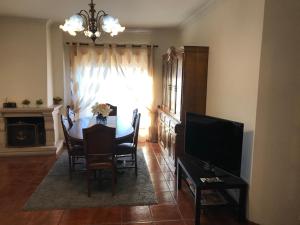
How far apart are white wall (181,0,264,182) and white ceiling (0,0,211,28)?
1.60 ft

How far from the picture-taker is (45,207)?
2.95 m

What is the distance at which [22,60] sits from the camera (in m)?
4.88

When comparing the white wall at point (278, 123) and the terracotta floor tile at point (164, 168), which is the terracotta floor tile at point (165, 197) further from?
the white wall at point (278, 123)

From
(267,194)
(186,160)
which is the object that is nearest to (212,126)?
(186,160)

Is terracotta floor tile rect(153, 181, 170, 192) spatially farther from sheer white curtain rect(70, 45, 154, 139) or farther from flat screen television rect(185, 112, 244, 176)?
sheer white curtain rect(70, 45, 154, 139)

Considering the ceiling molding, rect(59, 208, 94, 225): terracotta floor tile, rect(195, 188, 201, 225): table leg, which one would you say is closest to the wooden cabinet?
the ceiling molding

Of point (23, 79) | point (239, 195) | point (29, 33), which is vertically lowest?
point (239, 195)

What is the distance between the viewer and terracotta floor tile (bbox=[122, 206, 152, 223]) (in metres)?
2.73

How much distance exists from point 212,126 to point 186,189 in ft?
3.61

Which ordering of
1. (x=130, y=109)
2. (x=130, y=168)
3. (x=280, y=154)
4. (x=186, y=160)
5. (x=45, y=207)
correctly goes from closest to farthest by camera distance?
(x=280, y=154) → (x=45, y=207) → (x=186, y=160) → (x=130, y=168) → (x=130, y=109)

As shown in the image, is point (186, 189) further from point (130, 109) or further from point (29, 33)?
point (29, 33)

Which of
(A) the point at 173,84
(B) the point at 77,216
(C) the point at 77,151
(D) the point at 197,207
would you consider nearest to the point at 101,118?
(C) the point at 77,151

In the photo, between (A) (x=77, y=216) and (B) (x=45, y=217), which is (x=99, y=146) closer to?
(A) (x=77, y=216)

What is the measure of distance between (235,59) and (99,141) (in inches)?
76.6
